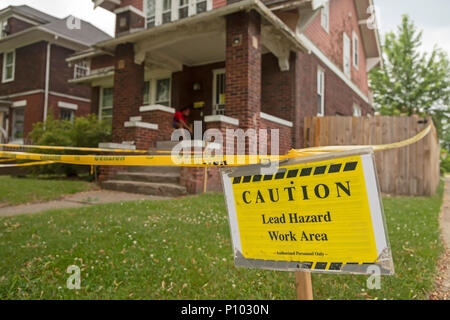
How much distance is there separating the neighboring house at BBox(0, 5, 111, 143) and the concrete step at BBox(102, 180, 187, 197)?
37.5 feet

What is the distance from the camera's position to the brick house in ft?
27.8

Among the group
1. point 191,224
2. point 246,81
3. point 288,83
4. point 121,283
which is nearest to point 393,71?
point 288,83

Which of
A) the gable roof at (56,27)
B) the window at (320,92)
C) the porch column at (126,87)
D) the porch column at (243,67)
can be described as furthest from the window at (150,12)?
the gable roof at (56,27)

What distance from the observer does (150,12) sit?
11836 millimetres

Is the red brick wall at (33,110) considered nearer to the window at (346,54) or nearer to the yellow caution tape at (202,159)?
the window at (346,54)

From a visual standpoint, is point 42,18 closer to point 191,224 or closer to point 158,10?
point 158,10

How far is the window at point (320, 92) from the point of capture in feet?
42.1

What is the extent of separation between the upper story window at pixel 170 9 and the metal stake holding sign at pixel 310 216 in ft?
33.0

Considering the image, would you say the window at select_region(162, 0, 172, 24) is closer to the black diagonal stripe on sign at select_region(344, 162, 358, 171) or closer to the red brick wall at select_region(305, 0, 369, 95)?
the red brick wall at select_region(305, 0, 369, 95)

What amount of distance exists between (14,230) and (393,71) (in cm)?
2956

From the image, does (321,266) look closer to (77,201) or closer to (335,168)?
(335,168)

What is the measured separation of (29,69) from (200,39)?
1360 centimetres

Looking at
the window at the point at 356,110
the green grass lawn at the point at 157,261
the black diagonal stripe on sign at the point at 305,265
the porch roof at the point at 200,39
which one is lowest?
the green grass lawn at the point at 157,261

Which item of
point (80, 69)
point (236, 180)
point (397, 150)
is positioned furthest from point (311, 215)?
point (80, 69)
